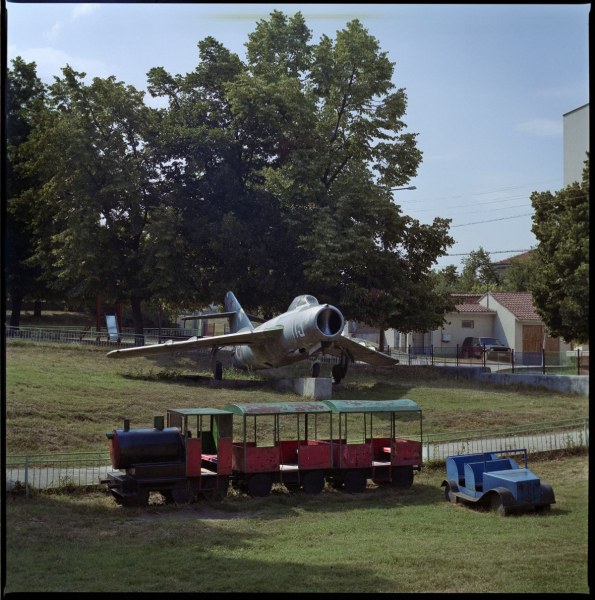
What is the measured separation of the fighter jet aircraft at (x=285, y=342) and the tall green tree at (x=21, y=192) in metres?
4.33

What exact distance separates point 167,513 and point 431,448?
23.4 feet

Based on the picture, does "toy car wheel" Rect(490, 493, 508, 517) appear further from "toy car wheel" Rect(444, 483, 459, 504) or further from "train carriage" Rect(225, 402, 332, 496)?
"train carriage" Rect(225, 402, 332, 496)

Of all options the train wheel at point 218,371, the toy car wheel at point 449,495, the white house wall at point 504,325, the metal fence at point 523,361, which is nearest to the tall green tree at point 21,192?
the train wheel at point 218,371

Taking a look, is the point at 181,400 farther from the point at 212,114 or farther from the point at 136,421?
the point at 212,114

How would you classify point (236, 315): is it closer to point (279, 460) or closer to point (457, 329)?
point (279, 460)

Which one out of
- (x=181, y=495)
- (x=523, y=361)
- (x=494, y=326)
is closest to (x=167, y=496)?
(x=181, y=495)

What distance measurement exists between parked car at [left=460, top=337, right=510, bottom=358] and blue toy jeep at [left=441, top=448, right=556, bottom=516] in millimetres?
11534

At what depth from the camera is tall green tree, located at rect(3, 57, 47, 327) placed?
1784 cm

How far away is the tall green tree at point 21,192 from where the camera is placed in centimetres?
1784

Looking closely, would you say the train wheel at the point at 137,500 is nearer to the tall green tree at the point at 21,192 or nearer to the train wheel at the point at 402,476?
the train wheel at the point at 402,476

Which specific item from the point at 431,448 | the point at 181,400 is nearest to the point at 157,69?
the point at 181,400

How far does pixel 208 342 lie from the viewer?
23766mm

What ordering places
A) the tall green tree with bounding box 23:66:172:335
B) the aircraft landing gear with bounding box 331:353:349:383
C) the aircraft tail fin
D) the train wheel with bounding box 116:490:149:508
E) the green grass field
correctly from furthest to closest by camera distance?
the aircraft tail fin < the aircraft landing gear with bounding box 331:353:349:383 < the tall green tree with bounding box 23:66:172:335 < the train wheel with bounding box 116:490:149:508 < the green grass field

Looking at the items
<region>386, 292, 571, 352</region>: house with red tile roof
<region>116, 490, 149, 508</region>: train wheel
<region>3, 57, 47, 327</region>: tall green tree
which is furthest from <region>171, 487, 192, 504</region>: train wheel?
<region>386, 292, 571, 352</region>: house with red tile roof
